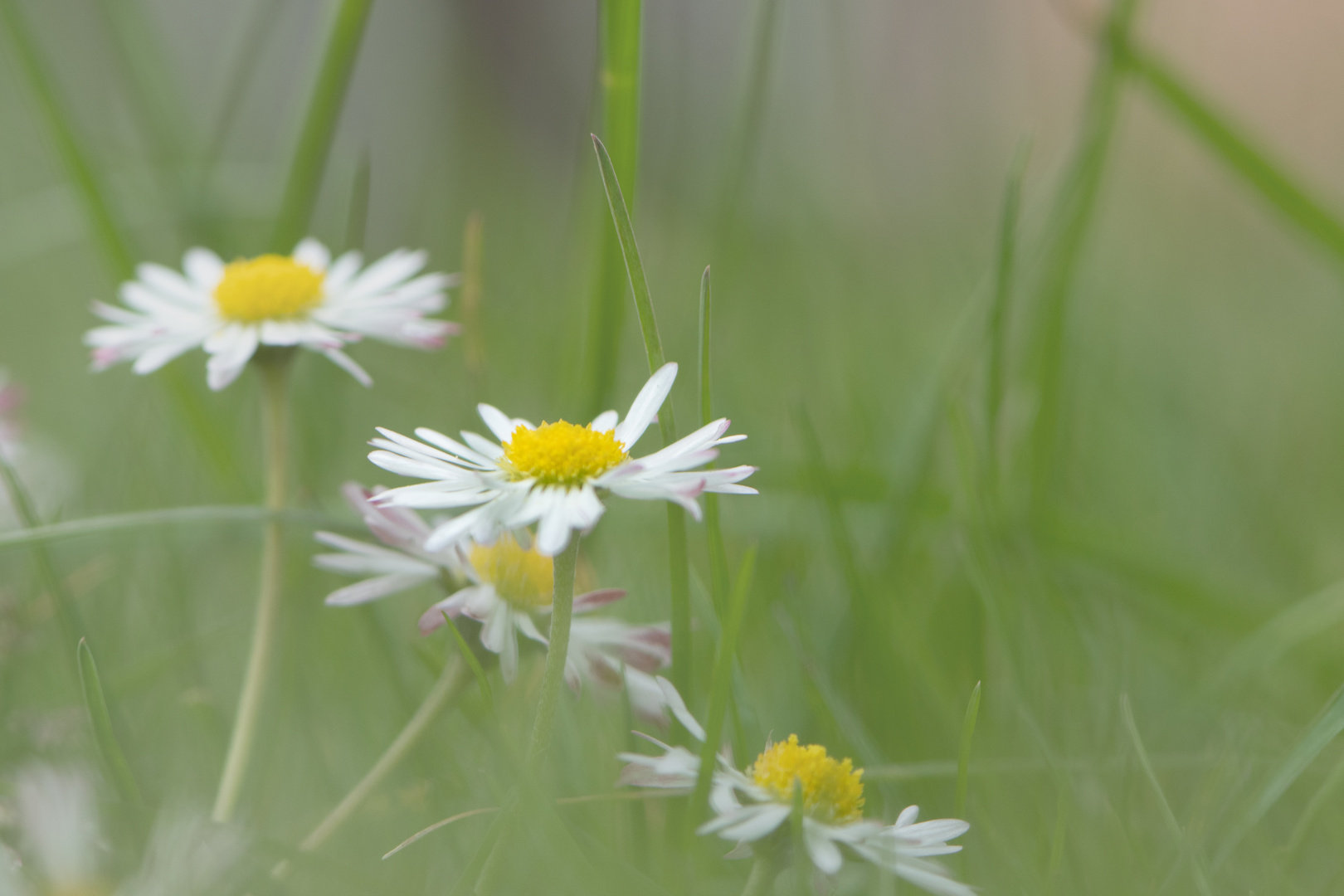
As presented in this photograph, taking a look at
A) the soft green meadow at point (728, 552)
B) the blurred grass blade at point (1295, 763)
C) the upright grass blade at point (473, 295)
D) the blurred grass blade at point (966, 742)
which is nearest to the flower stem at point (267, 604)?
the soft green meadow at point (728, 552)

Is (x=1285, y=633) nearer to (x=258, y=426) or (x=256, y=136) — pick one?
(x=258, y=426)

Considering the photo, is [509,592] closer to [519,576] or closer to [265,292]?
[519,576]

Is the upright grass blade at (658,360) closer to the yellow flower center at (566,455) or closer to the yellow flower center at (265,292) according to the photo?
the yellow flower center at (566,455)

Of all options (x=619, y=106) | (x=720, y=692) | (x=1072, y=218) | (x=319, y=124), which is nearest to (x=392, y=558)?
(x=720, y=692)

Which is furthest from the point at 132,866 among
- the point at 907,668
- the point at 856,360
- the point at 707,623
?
the point at 856,360

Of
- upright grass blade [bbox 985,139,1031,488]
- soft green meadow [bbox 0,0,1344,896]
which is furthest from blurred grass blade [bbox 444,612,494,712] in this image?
upright grass blade [bbox 985,139,1031,488]
